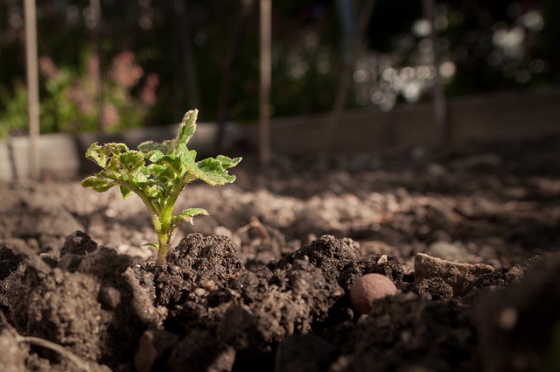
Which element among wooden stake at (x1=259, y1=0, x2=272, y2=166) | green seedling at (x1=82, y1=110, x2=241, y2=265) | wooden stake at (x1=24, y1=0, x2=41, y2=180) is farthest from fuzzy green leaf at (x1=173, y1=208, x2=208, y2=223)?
wooden stake at (x1=259, y1=0, x2=272, y2=166)

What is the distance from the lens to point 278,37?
7.65m

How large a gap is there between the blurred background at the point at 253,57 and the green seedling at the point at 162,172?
429 centimetres

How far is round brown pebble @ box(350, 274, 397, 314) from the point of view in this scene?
1256 millimetres

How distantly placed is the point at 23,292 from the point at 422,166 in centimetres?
358

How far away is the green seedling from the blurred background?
14.1ft

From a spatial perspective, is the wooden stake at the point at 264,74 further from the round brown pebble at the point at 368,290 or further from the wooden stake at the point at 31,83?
the round brown pebble at the point at 368,290

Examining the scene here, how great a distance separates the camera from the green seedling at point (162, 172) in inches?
52.9

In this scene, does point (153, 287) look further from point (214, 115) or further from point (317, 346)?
point (214, 115)

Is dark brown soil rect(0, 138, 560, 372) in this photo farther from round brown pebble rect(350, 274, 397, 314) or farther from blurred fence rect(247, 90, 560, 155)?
blurred fence rect(247, 90, 560, 155)

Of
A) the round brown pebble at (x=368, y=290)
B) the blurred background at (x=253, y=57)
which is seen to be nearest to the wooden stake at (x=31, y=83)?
the blurred background at (x=253, y=57)

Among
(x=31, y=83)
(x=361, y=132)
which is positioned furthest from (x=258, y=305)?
(x=361, y=132)

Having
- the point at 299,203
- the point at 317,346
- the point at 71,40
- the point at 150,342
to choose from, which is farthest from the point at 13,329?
the point at 71,40

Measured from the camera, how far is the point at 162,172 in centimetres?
140

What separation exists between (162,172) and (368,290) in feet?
1.70
